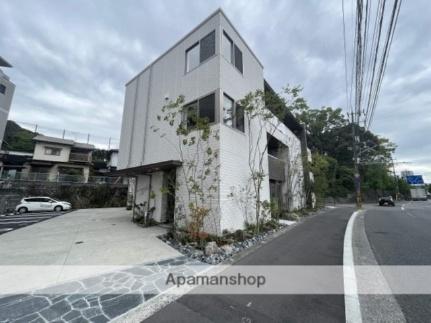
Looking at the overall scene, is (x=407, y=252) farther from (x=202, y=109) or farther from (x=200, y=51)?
(x=200, y=51)

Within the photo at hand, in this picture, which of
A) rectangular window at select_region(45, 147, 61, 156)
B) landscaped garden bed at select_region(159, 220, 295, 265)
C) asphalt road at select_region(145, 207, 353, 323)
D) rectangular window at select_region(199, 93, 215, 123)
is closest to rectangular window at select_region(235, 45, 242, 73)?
rectangular window at select_region(199, 93, 215, 123)

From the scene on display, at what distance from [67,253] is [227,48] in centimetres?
885

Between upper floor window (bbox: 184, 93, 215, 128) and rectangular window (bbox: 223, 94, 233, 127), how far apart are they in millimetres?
443

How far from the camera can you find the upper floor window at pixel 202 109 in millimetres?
6906

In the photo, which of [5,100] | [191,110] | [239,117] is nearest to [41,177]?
[5,100]

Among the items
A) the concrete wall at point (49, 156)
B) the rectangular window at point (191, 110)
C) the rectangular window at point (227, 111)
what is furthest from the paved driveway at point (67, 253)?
the concrete wall at point (49, 156)

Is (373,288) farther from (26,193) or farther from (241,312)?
(26,193)

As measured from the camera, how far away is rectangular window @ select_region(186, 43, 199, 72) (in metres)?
8.14

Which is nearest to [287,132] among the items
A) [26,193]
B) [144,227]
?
[144,227]

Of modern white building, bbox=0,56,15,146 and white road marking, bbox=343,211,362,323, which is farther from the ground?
modern white building, bbox=0,56,15,146

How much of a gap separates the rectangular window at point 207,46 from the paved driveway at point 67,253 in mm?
7271

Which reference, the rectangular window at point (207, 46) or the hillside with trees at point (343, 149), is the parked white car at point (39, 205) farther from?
the hillside with trees at point (343, 149)

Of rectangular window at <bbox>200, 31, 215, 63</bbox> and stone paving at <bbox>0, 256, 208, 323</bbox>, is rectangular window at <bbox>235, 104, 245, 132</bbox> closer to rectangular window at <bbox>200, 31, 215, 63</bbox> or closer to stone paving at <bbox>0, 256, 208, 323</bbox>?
rectangular window at <bbox>200, 31, 215, 63</bbox>

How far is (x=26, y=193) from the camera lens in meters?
15.2
